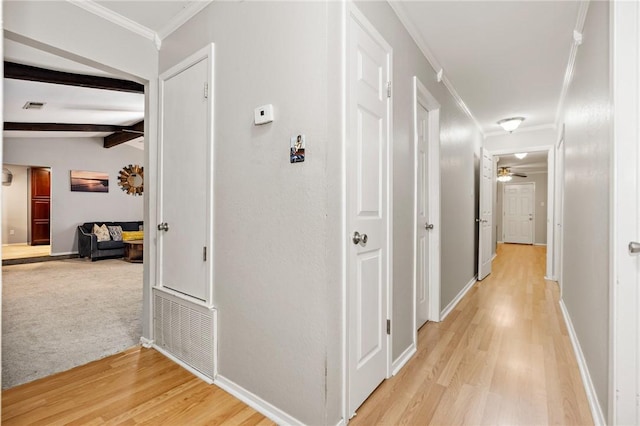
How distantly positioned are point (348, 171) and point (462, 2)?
160cm

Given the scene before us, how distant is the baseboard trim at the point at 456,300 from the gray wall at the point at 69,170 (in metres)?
8.31

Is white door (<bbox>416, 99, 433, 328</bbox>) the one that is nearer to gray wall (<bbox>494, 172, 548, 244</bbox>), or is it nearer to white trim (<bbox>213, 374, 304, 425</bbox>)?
white trim (<bbox>213, 374, 304, 425</bbox>)

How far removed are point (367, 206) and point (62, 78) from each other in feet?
11.6

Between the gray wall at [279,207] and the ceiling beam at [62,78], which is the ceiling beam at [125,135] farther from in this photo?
the gray wall at [279,207]

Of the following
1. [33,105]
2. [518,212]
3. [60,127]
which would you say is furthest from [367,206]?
[518,212]

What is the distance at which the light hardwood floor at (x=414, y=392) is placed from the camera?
1.70 metres

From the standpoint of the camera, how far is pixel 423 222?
3.00 metres

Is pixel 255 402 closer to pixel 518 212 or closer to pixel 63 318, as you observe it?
pixel 63 318

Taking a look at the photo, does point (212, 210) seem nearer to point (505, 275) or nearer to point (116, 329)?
point (116, 329)

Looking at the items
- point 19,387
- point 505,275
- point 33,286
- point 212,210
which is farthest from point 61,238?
point 505,275

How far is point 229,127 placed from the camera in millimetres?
1957

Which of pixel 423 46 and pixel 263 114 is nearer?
pixel 263 114

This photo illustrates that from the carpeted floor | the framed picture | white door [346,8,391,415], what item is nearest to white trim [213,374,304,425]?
white door [346,8,391,415]

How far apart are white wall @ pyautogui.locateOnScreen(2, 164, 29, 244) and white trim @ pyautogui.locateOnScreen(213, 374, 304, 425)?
1068cm
